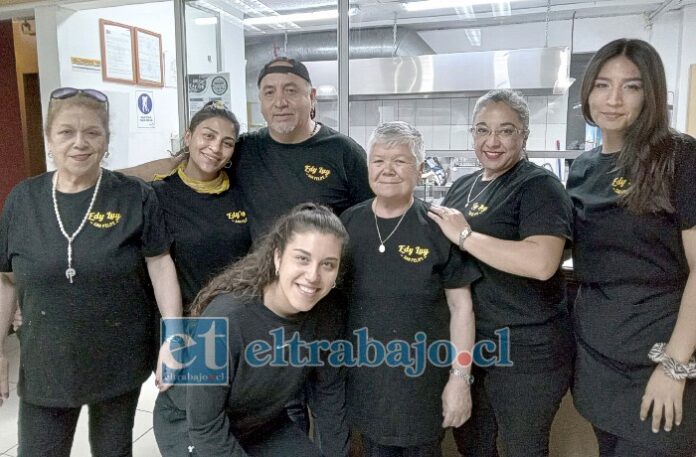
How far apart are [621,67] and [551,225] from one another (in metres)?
0.46

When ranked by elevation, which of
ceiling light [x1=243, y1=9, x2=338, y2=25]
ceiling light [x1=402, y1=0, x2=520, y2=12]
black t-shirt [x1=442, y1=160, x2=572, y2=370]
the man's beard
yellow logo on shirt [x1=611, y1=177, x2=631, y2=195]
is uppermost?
ceiling light [x1=402, y1=0, x2=520, y2=12]

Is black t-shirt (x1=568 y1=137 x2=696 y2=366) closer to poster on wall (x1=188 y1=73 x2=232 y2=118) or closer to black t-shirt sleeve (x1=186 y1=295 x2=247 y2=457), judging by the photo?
black t-shirt sleeve (x1=186 y1=295 x2=247 y2=457)

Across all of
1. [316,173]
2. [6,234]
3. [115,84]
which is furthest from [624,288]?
[115,84]

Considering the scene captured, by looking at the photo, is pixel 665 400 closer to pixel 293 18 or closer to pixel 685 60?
pixel 293 18

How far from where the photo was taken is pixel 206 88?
3.09 meters

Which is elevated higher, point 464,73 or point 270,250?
point 464,73

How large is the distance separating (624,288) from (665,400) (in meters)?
0.29

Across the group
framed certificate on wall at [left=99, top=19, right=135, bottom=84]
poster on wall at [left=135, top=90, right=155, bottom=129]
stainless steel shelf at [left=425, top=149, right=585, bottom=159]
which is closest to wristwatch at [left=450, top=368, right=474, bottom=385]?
stainless steel shelf at [left=425, top=149, right=585, bottom=159]

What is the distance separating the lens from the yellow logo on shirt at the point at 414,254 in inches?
60.6

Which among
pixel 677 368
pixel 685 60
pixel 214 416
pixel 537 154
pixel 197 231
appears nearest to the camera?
pixel 677 368

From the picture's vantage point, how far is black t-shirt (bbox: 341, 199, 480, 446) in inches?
60.3

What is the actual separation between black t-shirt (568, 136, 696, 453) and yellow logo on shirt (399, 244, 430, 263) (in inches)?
17.3

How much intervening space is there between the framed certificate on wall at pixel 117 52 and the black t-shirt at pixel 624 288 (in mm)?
3369

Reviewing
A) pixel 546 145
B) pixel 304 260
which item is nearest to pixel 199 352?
pixel 304 260
